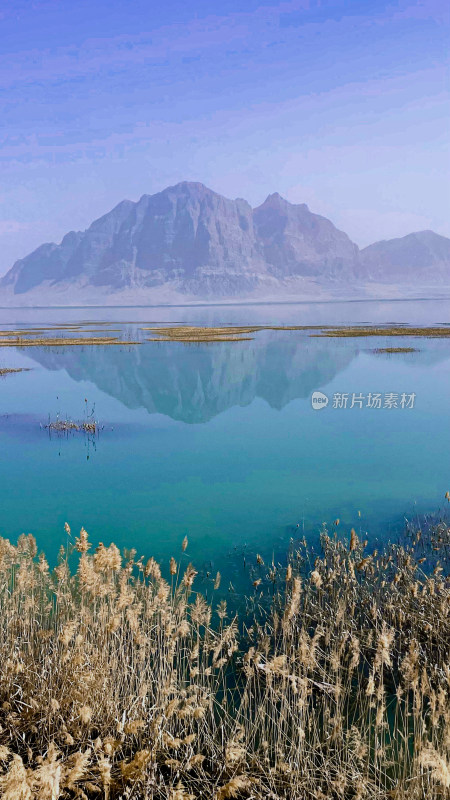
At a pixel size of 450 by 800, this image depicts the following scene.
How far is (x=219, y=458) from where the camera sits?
14.9 metres

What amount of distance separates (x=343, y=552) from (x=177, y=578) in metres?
2.46

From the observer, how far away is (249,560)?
8727 millimetres

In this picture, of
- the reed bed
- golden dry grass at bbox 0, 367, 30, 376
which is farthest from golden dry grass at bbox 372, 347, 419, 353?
the reed bed

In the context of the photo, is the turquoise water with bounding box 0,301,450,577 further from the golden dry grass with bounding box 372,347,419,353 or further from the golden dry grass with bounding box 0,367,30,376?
the golden dry grass with bounding box 372,347,419,353

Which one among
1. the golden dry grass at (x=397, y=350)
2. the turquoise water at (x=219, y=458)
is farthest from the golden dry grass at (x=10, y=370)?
the golden dry grass at (x=397, y=350)

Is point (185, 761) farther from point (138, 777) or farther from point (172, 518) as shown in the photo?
point (172, 518)

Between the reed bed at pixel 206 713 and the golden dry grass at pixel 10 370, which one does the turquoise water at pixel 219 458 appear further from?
the reed bed at pixel 206 713

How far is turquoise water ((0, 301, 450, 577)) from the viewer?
10.4 metres

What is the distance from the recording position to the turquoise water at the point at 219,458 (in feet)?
34.0

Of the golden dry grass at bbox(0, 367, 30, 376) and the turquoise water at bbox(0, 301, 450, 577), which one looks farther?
the golden dry grass at bbox(0, 367, 30, 376)

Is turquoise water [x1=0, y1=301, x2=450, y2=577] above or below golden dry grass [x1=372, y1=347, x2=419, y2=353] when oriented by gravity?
below

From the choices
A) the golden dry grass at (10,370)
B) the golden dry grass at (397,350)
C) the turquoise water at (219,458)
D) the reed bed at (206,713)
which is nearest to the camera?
the reed bed at (206,713)

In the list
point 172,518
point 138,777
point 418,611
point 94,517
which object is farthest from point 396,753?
point 94,517

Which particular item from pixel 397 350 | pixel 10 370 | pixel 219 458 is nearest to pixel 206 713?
pixel 219 458
